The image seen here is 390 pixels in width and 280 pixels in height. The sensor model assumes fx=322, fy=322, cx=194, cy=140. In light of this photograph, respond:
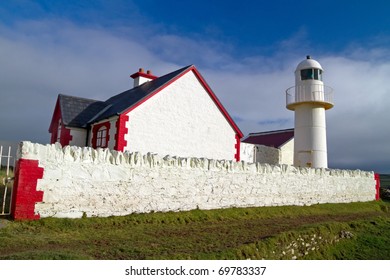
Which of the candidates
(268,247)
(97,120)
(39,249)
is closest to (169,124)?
(97,120)

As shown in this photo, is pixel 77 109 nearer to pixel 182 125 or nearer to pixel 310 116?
pixel 182 125

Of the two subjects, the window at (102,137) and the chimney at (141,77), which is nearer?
the window at (102,137)

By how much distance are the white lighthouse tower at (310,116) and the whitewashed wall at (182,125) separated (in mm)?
5124

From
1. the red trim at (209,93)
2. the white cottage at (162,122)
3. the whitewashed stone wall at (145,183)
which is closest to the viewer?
the whitewashed stone wall at (145,183)

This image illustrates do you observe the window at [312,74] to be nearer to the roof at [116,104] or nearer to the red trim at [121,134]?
the roof at [116,104]

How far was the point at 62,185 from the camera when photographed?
812 centimetres

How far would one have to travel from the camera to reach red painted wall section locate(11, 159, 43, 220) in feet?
24.8

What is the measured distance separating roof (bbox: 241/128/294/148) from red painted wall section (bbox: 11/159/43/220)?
60.8ft

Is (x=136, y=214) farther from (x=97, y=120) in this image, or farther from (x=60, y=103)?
(x=60, y=103)

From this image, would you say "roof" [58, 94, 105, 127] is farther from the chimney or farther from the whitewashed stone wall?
the whitewashed stone wall

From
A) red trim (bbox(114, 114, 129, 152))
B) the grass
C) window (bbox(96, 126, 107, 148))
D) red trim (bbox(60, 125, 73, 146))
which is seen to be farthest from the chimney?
the grass

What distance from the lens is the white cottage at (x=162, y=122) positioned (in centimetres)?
1423

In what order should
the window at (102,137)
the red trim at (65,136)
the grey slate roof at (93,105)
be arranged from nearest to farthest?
the window at (102,137) < the grey slate roof at (93,105) < the red trim at (65,136)

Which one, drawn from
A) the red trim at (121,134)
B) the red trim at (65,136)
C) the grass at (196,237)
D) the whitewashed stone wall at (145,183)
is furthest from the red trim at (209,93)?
the grass at (196,237)
